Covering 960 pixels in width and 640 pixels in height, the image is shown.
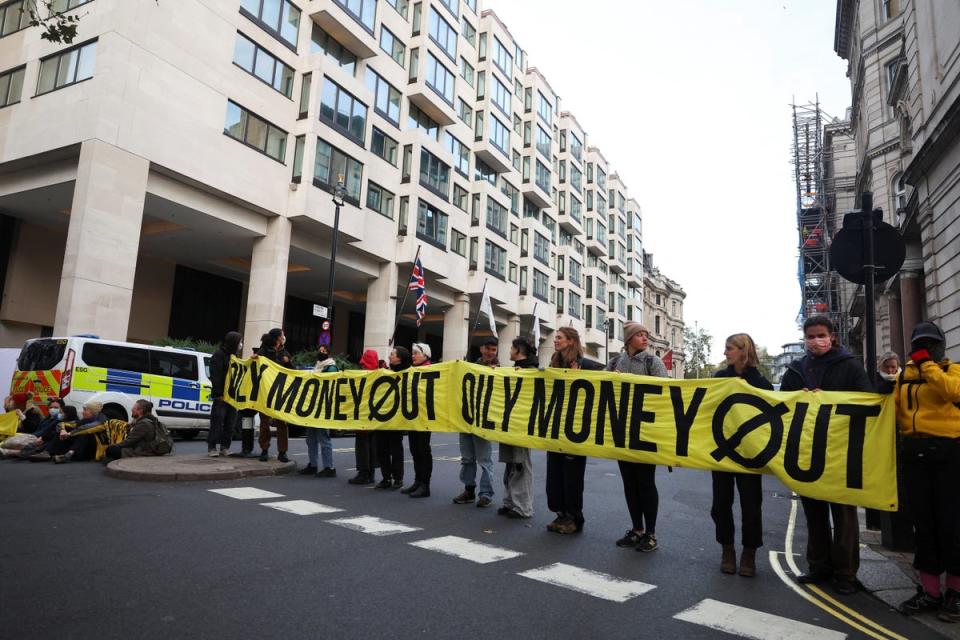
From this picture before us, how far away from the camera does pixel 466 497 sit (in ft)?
25.3

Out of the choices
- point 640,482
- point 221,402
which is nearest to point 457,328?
point 221,402

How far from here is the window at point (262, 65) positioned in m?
24.7

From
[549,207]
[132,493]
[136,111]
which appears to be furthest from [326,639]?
[549,207]

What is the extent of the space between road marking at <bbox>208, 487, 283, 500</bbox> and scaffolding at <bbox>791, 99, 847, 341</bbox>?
45175mm

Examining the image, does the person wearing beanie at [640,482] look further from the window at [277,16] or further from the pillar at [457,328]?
the pillar at [457,328]

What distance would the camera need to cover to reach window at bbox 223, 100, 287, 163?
2417 cm

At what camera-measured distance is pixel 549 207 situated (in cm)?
5509

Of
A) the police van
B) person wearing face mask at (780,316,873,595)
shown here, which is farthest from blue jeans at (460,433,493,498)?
the police van

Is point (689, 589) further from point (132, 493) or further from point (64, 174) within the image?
point (64, 174)

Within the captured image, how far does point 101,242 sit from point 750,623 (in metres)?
21.6

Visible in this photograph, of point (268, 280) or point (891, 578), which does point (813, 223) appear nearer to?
point (268, 280)

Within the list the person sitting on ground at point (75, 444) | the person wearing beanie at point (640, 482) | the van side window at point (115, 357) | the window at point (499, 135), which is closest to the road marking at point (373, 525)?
the person wearing beanie at point (640, 482)

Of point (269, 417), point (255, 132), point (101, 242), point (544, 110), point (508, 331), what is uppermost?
point (544, 110)

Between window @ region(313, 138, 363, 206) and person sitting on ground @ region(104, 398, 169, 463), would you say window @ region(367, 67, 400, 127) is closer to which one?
window @ region(313, 138, 363, 206)
